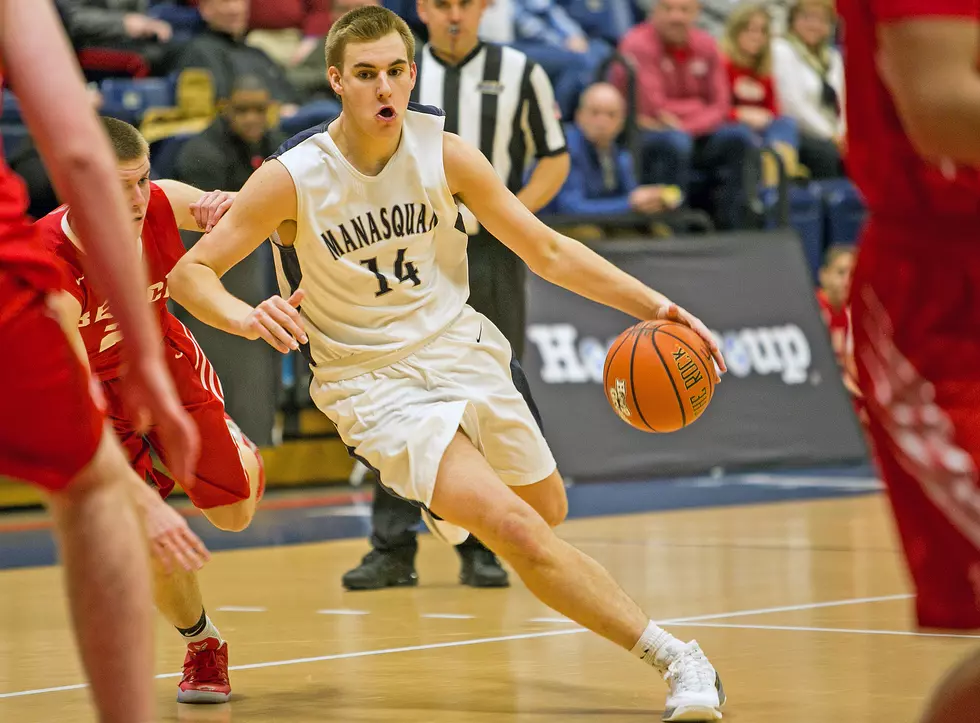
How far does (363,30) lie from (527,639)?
2.14 meters

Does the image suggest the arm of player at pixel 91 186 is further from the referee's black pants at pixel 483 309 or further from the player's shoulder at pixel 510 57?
the player's shoulder at pixel 510 57

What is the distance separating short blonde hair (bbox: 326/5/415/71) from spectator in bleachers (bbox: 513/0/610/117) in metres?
6.37

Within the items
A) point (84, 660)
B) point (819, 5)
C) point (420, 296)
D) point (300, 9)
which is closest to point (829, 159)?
point (819, 5)

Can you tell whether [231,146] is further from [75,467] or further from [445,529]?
[75,467]

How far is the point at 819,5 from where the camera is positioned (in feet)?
45.3

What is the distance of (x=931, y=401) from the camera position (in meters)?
2.47

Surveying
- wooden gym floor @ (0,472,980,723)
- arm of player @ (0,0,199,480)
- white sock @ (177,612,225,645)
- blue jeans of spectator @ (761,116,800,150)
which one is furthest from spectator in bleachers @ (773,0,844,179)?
arm of player @ (0,0,199,480)

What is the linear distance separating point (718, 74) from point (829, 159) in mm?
1359

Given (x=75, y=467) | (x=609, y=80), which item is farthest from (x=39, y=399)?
(x=609, y=80)

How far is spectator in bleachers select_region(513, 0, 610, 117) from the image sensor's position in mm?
11836

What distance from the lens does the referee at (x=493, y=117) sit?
730 centimetres

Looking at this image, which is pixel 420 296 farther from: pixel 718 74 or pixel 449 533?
pixel 718 74

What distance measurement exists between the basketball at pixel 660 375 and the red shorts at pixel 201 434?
1.21 metres

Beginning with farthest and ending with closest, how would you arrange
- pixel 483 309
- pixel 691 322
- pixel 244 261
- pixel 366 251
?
pixel 244 261, pixel 483 309, pixel 366 251, pixel 691 322
